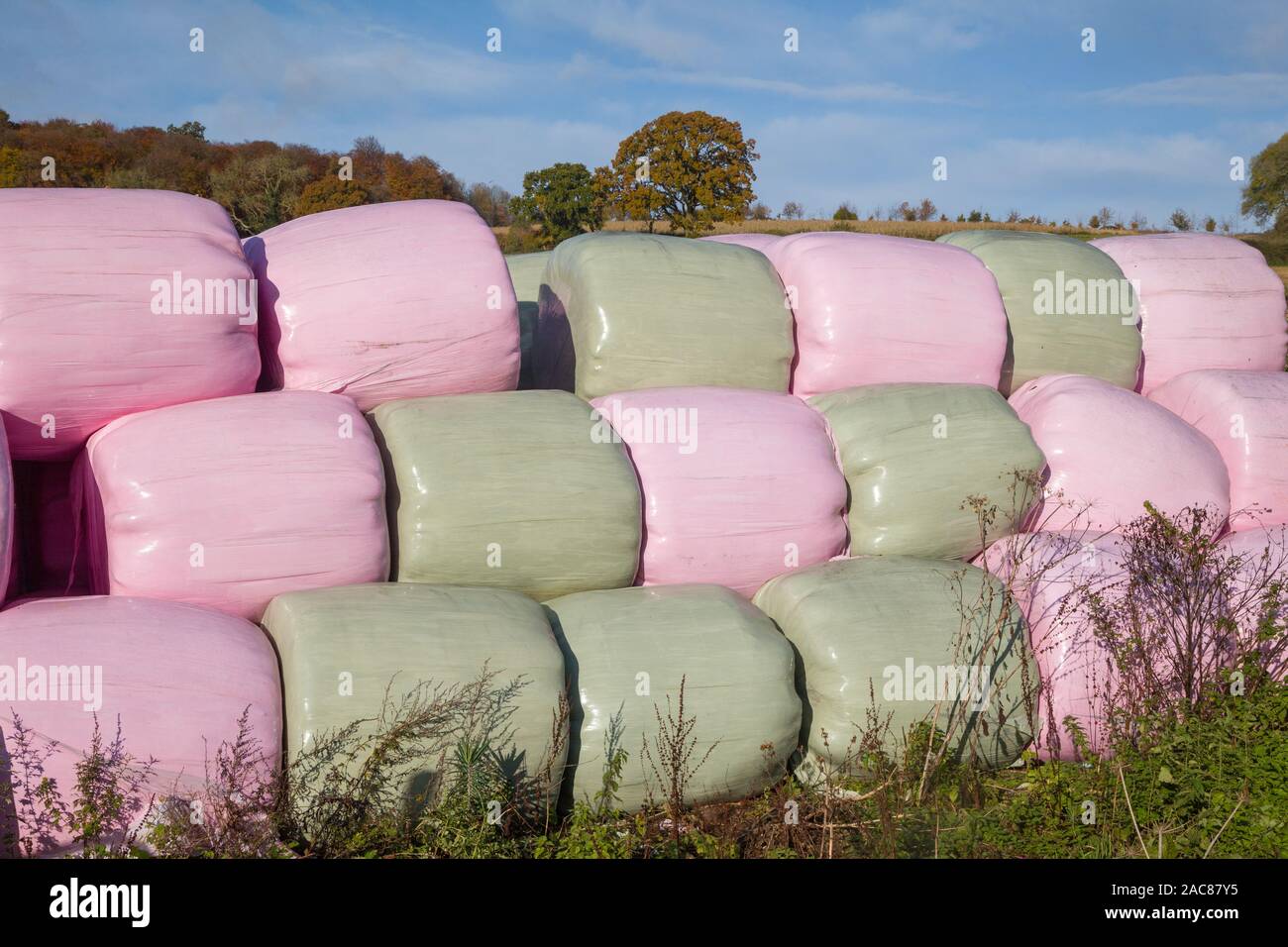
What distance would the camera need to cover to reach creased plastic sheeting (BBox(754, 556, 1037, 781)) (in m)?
3.72

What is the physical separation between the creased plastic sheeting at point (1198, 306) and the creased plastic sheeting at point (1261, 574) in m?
1.07

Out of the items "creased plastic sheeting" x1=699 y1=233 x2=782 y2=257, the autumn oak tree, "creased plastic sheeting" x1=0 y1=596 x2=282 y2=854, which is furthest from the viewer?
the autumn oak tree

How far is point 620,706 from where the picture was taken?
350 cm

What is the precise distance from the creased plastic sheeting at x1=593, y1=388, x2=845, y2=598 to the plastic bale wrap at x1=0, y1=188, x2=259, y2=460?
1427mm

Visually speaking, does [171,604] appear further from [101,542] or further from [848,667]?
[848,667]

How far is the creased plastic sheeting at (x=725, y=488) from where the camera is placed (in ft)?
13.5

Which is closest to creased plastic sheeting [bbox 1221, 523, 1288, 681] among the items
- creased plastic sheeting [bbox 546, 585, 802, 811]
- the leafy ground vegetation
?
the leafy ground vegetation

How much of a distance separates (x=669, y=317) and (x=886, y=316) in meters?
0.93

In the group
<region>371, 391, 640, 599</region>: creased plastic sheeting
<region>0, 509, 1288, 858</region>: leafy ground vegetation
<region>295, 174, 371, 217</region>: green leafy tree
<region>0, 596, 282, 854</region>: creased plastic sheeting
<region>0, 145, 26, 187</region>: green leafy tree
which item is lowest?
<region>0, 509, 1288, 858</region>: leafy ground vegetation

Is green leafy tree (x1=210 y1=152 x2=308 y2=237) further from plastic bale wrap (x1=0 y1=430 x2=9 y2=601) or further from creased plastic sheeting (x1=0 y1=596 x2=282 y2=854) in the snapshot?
creased plastic sheeting (x1=0 y1=596 x2=282 y2=854)

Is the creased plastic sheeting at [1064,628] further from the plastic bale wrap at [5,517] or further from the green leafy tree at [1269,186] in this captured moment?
the green leafy tree at [1269,186]

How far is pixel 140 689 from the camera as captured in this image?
3.14 m

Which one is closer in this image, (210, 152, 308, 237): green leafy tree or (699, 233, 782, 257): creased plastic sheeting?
(699, 233, 782, 257): creased plastic sheeting

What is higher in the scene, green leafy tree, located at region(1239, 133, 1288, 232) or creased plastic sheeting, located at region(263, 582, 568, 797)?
green leafy tree, located at region(1239, 133, 1288, 232)
